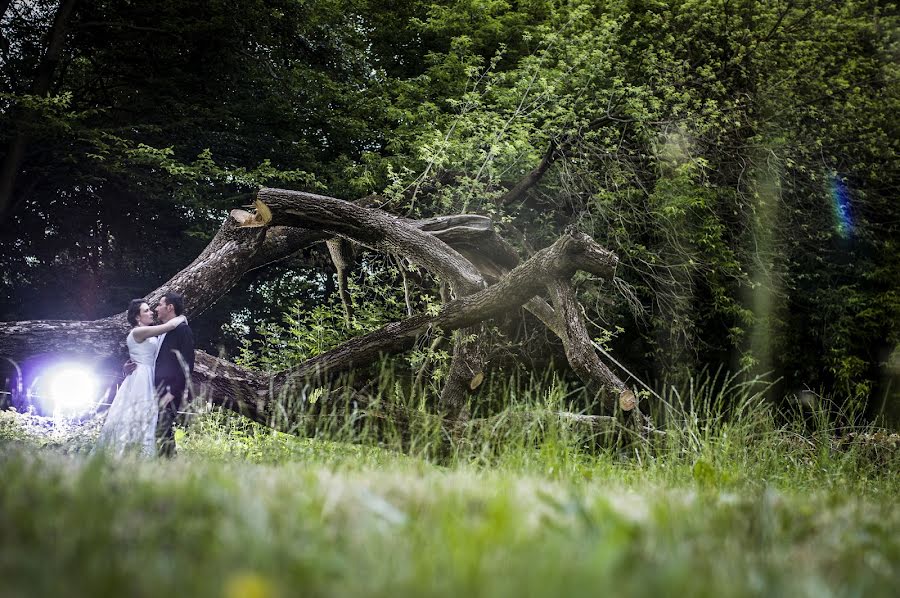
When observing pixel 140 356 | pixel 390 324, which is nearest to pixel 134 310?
pixel 140 356

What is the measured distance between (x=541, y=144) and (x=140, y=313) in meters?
6.75

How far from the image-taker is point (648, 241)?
12672 millimetres

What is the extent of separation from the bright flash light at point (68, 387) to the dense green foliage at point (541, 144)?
10.2 ft

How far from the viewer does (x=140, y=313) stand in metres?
7.20

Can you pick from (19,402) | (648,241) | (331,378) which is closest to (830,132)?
(648,241)

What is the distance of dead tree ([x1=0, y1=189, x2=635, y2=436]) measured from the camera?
279 inches

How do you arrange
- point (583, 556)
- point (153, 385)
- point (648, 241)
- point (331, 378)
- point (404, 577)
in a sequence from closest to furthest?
point (404, 577)
point (583, 556)
point (153, 385)
point (331, 378)
point (648, 241)

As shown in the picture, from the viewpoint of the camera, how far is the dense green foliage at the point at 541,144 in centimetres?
1155

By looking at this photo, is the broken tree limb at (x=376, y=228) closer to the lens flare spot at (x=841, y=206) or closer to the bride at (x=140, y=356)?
the bride at (x=140, y=356)

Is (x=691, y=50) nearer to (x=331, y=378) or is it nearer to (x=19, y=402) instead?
(x=331, y=378)

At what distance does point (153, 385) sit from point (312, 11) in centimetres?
1060

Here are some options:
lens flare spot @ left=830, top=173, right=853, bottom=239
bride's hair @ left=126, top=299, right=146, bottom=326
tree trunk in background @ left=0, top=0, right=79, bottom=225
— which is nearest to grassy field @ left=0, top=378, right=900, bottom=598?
bride's hair @ left=126, top=299, right=146, bottom=326

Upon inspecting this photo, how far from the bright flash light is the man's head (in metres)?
1.16

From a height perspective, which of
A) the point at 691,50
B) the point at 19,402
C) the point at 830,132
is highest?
the point at 691,50
